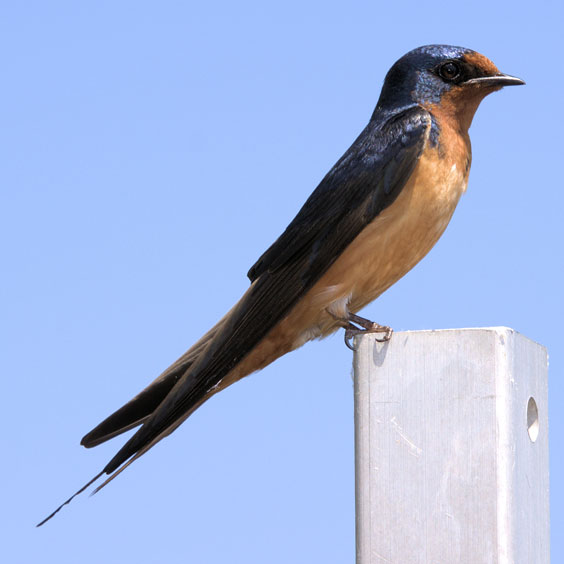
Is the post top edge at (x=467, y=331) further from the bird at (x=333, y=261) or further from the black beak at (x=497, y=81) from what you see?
the black beak at (x=497, y=81)

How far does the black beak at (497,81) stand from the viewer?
3.82 m

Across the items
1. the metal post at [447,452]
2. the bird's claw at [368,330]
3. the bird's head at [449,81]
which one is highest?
the bird's head at [449,81]

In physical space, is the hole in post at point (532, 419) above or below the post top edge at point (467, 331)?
below

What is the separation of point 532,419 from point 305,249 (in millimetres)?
1121

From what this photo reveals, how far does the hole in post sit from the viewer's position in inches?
107

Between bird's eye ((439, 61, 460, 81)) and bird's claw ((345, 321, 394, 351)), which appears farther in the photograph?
bird's eye ((439, 61, 460, 81))

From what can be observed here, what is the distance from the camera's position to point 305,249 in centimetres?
352

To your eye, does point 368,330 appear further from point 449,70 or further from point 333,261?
point 449,70

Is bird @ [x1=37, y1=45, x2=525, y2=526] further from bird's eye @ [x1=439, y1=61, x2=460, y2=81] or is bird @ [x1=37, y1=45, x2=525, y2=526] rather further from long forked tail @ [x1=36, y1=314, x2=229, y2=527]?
bird's eye @ [x1=439, y1=61, x2=460, y2=81]

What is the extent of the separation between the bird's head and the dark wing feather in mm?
140

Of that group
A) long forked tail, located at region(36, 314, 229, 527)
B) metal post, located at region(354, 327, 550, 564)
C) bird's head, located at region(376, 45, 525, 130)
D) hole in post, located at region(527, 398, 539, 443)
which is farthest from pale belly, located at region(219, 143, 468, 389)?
hole in post, located at region(527, 398, 539, 443)

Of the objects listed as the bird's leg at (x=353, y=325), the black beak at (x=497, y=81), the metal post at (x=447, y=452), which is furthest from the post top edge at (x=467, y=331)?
the black beak at (x=497, y=81)

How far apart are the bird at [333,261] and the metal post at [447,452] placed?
2.42ft

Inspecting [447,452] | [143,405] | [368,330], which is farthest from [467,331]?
[143,405]
